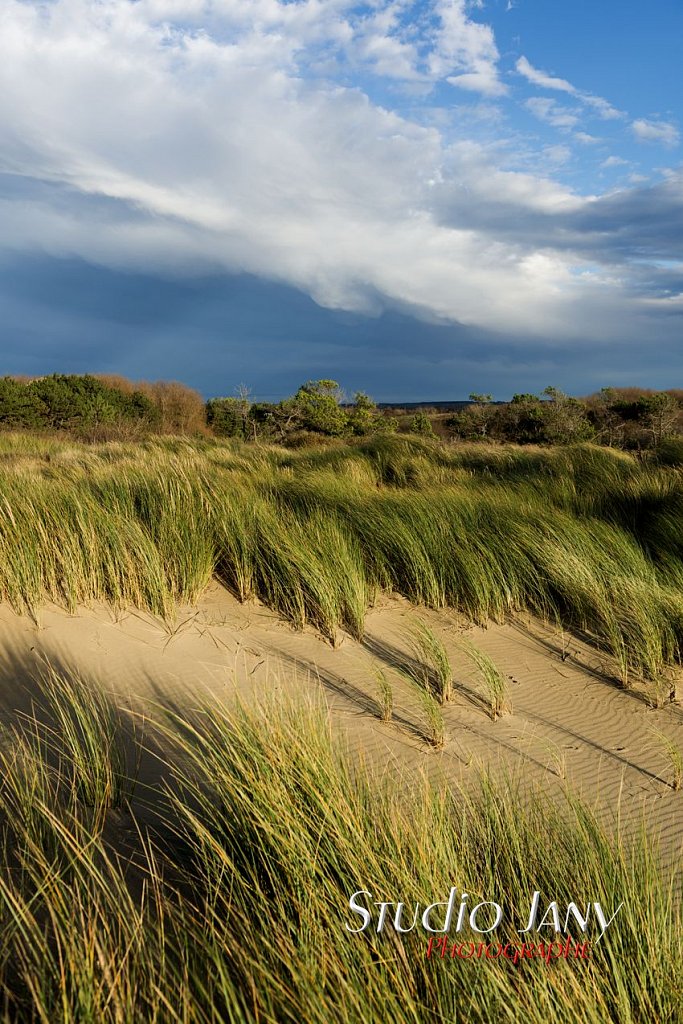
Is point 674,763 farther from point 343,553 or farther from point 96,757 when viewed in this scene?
point 96,757

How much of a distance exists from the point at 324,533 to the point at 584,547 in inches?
79.6

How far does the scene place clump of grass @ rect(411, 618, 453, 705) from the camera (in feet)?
11.1

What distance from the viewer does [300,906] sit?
4.80ft

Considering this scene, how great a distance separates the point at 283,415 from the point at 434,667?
67.0 ft

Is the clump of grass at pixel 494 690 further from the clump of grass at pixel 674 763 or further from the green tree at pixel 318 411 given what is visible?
the green tree at pixel 318 411

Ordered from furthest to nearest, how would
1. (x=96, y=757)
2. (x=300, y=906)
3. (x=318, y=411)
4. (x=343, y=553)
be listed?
1. (x=318, y=411)
2. (x=343, y=553)
3. (x=96, y=757)
4. (x=300, y=906)

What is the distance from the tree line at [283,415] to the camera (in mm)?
20703

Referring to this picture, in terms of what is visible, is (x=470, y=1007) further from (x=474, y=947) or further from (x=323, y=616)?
(x=323, y=616)

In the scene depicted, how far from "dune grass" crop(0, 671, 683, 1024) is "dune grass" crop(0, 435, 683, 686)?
201cm

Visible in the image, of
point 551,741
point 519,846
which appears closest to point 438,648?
point 551,741

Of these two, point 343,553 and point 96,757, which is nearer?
point 96,757

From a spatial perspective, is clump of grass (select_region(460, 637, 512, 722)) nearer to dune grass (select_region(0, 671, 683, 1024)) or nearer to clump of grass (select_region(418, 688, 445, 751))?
clump of grass (select_region(418, 688, 445, 751))

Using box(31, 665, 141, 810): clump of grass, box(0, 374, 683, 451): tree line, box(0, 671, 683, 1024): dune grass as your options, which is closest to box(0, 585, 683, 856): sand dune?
box(31, 665, 141, 810): clump of grass

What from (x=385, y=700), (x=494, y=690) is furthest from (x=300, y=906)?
(x=494, y=690)
